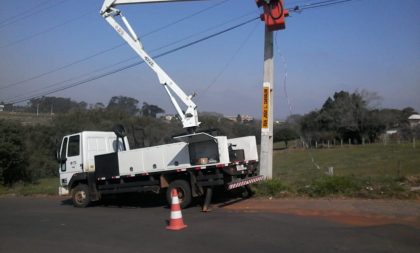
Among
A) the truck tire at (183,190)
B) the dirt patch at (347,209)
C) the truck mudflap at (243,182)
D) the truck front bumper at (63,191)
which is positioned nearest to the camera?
the dirt patch at (347,209)

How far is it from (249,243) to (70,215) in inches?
275

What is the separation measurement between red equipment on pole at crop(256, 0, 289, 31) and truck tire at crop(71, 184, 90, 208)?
7856 mm

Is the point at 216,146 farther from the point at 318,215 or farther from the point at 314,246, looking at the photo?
the point at 314,246

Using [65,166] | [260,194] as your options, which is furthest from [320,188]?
[65,166]

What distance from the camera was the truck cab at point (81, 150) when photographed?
15445 mm

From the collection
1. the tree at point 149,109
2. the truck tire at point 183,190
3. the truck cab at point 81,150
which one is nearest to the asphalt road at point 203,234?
the truck tire at point 183,190

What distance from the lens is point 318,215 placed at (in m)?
10.6

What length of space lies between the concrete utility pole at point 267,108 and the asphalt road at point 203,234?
3107 mm

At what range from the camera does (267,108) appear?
14945mm

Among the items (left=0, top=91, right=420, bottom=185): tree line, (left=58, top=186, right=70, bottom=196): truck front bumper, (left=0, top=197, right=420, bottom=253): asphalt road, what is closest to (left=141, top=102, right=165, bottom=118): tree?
(left=0, top=91, right=420, bottom=185): tree line

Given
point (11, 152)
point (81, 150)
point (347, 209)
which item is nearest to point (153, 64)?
point (81, 150)

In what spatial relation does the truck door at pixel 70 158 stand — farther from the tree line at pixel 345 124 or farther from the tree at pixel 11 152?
the tree line at pixel 345 124

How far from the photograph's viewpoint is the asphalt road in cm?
780

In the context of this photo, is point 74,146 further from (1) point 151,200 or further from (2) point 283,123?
(2) point 283,123
